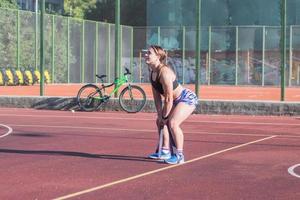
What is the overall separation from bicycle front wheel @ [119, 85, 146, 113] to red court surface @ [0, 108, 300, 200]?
2.94 m

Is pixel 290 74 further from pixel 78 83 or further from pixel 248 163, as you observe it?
pixel 248 163

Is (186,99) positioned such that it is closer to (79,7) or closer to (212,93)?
(212,93)

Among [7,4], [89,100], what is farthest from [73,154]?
[7,4]

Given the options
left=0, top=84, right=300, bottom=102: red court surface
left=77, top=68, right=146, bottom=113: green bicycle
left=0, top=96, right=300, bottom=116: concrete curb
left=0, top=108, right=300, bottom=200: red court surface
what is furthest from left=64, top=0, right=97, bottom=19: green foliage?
left=0, top=108, right=300, bottom=200: red court surface

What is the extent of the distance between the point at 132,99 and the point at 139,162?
32.3ft

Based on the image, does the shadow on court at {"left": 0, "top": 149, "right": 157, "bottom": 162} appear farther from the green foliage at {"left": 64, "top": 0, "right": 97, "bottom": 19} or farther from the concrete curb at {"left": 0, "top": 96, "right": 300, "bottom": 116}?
the green foliage at {"left": 64, "top": 0, "right": 97, "bottom": 19}

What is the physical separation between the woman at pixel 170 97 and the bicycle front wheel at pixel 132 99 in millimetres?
9737

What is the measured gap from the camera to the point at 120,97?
19.3 m

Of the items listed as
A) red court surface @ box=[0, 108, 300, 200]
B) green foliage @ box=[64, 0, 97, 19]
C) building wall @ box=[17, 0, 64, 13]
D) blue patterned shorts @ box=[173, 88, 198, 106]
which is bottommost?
red court surface @ box=[0, 108, 300, 200]

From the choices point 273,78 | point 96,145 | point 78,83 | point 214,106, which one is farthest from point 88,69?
point 96,145

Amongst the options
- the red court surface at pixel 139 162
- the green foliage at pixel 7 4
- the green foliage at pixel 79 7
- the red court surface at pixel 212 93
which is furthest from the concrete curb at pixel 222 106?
the green foliage at pixel 79 7

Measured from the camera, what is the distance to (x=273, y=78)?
41.4 meters

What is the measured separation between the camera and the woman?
29.7ft

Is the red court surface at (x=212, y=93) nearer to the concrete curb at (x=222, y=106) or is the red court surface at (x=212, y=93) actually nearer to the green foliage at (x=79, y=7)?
the concrete curb at (x=222, y=106)
